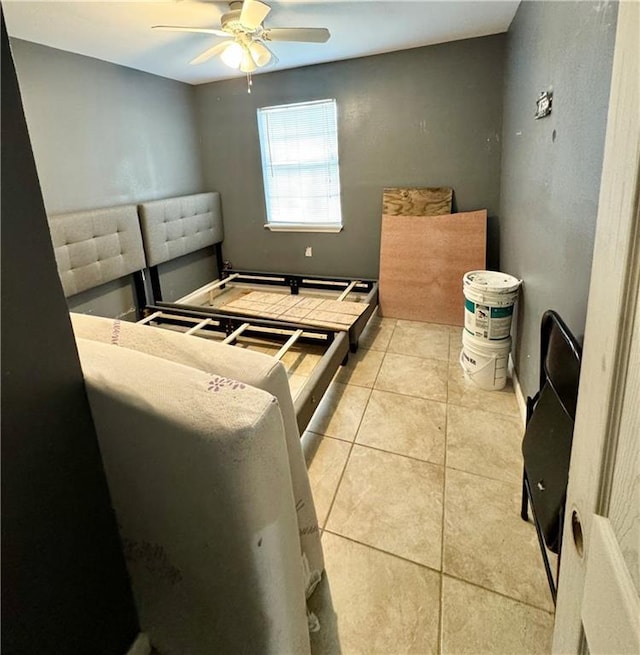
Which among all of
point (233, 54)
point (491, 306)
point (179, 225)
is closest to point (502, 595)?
point (491, 306)

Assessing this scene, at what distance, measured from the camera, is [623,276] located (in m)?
0.46

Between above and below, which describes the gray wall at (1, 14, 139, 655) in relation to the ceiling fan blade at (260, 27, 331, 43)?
below

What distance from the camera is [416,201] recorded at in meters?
3.66

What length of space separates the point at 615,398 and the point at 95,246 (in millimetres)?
3524

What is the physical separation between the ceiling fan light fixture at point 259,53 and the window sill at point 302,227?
66.1 inches

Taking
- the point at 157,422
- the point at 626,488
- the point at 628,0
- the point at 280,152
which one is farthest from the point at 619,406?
the point at 280,152

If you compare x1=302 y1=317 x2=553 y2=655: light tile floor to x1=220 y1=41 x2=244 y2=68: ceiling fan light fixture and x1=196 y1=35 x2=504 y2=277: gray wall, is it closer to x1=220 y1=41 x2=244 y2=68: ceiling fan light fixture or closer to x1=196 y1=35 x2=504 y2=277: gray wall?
x1=196 y1=35 x2=504 y2=277: gray wall

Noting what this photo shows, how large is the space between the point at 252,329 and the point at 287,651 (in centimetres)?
237

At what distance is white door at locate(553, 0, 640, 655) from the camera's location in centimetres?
44

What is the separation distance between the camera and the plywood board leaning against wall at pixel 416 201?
358 cm

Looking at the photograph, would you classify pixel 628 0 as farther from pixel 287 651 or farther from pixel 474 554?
pixel 474 554

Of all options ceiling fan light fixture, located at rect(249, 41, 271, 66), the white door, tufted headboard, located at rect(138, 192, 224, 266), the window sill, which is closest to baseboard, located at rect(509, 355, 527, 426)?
the white door

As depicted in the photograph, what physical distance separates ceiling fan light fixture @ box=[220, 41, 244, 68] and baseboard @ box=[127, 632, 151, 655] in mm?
3161

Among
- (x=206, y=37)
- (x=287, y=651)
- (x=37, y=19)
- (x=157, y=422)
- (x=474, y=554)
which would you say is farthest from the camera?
(x=206, y=37)
